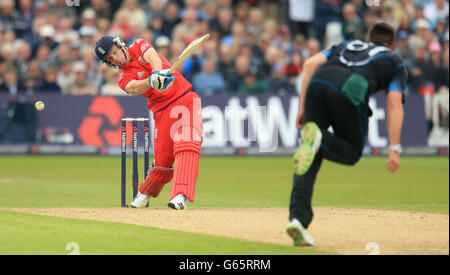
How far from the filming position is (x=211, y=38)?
923 inches

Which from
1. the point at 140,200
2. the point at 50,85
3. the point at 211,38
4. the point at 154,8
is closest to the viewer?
the point at 140,200

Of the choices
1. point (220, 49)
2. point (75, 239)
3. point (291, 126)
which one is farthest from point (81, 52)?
point (75, 239)

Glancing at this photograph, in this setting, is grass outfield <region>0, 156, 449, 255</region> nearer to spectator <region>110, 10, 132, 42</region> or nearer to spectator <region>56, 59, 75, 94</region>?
spectator <region>56, 59, 75, 94</region>

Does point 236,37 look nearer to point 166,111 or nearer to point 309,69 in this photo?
point 166,111

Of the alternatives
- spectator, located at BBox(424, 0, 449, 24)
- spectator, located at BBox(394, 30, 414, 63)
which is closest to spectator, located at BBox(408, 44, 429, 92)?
spectator, located at BBox(394, 30, 414, 63)

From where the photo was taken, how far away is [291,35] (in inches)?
1015

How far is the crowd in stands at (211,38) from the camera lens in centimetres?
2195

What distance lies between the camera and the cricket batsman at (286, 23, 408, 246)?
7789mm

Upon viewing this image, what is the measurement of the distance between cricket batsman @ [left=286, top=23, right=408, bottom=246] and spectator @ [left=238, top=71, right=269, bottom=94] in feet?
45.7

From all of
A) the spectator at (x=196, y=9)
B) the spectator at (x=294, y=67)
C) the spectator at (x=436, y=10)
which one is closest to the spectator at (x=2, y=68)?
the spectator at (x=196, y=9)

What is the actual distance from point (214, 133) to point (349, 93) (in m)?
13.5

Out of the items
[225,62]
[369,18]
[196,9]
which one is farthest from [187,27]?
[369,18]

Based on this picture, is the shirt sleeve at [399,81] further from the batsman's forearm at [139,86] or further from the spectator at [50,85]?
the spectator at [50,85]

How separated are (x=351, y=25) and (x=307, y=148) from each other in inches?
622
